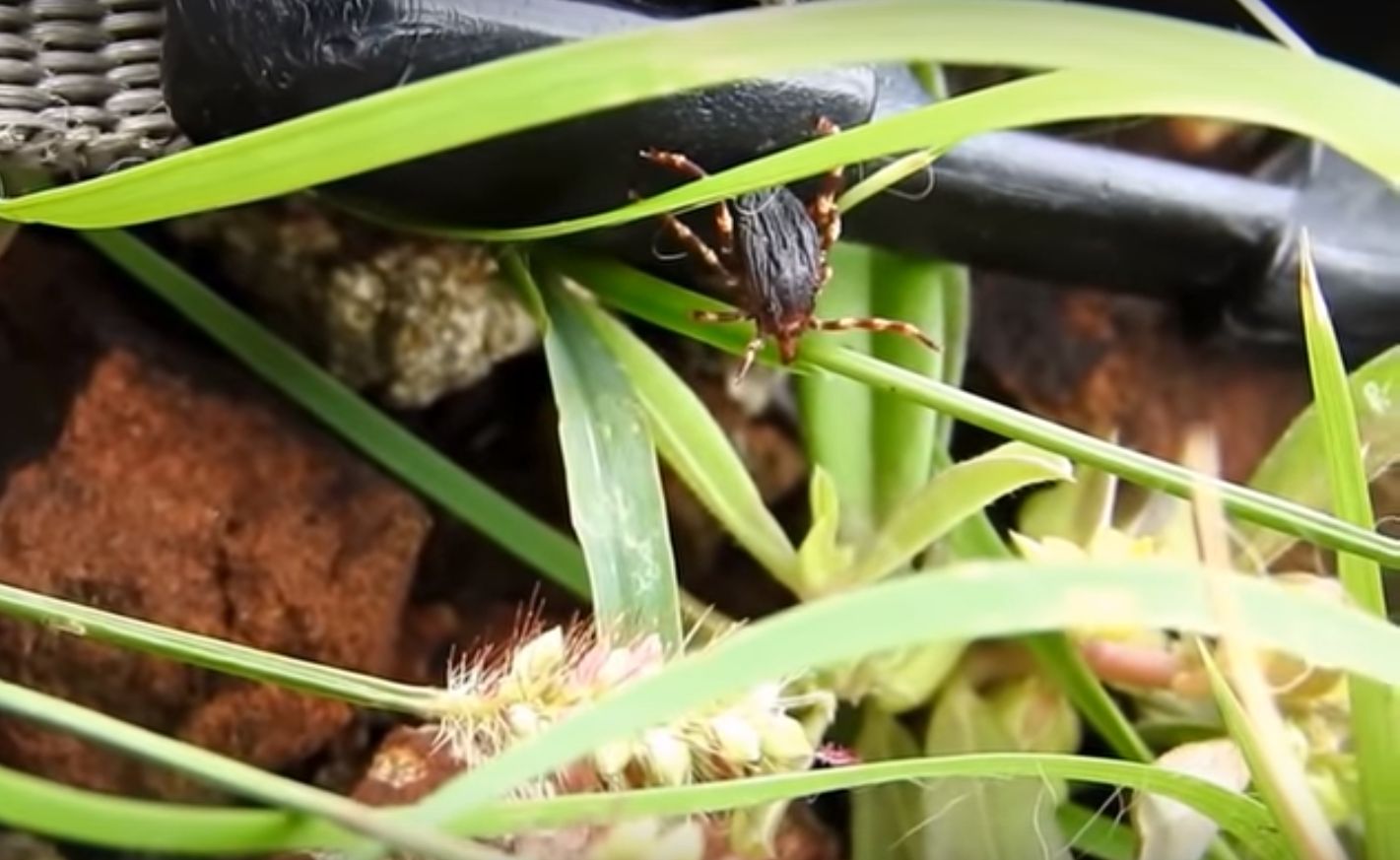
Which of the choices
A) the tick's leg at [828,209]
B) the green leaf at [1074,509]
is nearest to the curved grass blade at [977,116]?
the tick's leg at [828,209]

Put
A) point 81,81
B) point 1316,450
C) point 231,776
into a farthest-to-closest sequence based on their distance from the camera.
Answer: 1. point 1316,450
2. point 81,81
3. point 231,776

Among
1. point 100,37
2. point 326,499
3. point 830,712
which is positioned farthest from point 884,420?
point 100,37

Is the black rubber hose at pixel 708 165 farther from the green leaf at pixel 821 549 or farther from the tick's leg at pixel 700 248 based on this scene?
the green leaf at pixel 821 549

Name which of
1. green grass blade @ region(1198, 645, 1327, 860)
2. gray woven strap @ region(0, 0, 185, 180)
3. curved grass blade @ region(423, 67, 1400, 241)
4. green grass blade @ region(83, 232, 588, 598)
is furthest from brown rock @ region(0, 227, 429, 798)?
green grass blade @ region(1198, 645, 1327, 860)

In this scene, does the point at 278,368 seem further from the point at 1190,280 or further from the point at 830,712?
the point at 1190,280

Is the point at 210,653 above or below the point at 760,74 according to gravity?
below

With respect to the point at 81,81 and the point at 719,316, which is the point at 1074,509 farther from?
the point at 81,81

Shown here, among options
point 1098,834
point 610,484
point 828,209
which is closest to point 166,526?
point 610,484
